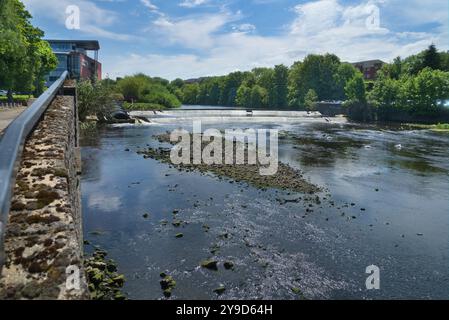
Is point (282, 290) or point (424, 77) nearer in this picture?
point (282, 290)

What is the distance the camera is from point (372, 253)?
12273 millimetres

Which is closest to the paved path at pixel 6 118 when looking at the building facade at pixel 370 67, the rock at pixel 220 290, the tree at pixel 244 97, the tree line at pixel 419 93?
the rock at pixel 220 290

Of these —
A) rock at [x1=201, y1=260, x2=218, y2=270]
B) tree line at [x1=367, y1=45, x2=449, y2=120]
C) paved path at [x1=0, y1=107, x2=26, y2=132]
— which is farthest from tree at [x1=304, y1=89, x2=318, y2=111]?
rock at [x1=201, y1=260, x2=218, y2=270]

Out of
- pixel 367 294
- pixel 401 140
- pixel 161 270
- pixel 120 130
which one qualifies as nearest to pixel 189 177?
pixel 161 270

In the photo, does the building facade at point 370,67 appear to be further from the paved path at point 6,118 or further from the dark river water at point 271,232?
the paved path at point 6,118

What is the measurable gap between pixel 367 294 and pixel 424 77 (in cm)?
7966

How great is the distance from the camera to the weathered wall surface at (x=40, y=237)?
3.19 metres

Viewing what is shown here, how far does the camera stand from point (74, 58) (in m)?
104

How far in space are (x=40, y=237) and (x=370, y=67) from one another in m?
161

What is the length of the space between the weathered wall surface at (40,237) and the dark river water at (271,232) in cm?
510

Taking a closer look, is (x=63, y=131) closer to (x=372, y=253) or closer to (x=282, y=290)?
(x=282, y=290)

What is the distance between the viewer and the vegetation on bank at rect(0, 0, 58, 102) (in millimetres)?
22547

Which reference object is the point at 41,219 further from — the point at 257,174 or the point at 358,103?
the point at 358,103

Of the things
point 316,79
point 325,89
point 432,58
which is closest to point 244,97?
point 316,79
